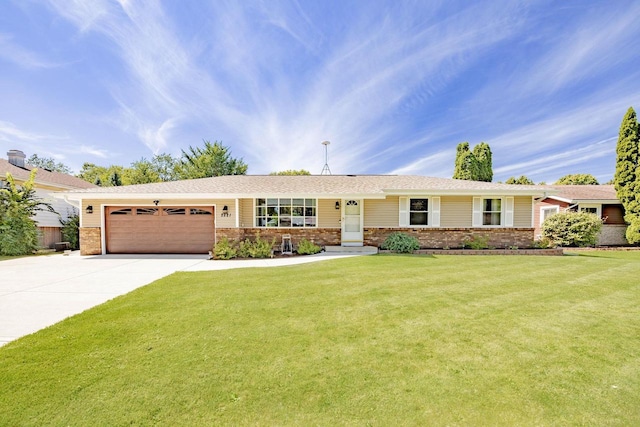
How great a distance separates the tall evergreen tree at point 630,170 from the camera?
14758 mm

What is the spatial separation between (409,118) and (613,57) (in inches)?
355

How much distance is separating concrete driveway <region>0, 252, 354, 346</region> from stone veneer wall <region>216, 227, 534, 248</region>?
3.23m

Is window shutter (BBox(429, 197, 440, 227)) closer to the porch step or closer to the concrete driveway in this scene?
the porch step

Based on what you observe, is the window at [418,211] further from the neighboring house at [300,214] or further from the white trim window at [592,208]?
the white trim window at [592,208]

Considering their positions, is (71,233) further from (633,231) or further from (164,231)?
(633,231)

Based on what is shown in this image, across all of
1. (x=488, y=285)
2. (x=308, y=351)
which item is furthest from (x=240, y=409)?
(x=488, y=285)

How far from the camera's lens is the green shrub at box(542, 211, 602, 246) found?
13750 mm

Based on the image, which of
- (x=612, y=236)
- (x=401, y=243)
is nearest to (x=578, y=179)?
(x=612, y=236)

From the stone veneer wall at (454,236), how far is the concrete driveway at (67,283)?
6575 mm

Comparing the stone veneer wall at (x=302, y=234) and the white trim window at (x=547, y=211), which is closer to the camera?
the stone veneer wall at (x=302, y=234)

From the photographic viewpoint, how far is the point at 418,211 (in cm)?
1252

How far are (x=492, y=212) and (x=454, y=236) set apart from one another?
2.16 metres

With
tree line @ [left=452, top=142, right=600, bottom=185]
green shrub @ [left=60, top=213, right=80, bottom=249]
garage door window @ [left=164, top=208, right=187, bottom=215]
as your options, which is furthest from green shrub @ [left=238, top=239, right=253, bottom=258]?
tree line @ [left=452, top=142, right=600, bottom=185]

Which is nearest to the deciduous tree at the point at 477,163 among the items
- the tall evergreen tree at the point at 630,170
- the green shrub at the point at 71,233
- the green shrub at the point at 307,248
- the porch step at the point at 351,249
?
the tall evergreen tree at the point at 630,170
